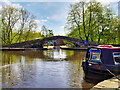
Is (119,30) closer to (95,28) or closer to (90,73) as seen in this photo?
(95,28)

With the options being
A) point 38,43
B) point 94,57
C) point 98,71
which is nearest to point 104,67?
point 98,71

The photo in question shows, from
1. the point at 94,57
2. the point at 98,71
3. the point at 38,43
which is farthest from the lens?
the point at 38,43

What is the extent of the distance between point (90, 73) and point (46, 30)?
84137 mm

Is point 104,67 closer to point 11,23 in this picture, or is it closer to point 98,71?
point 98,71

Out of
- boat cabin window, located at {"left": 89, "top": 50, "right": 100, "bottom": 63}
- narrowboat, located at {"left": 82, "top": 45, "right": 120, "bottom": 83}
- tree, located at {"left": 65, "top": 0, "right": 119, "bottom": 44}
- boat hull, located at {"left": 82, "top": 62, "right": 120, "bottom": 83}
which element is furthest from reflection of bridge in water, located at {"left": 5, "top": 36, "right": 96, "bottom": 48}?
narrowboat, located at {"left": 82, "top": 45, "right": 120, "bottom": 83}

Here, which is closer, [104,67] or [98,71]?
[104,67]

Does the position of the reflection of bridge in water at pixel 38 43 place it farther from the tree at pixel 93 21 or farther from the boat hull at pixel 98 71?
the boat hull at pixel 98 71

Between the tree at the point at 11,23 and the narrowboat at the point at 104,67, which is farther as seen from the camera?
the tree at the point at 11,23

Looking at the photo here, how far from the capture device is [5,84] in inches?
309

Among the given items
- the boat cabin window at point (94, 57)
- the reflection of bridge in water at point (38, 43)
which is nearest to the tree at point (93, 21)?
the reflection of bridge in water at point (38, 43)

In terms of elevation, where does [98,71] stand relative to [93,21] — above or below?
below

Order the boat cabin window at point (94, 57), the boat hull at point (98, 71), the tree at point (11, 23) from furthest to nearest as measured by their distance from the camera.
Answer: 1. the tree at point (11, 23)
2. the boat cabin window at point (94, 57)
3. the boat hull at point (98, 71)

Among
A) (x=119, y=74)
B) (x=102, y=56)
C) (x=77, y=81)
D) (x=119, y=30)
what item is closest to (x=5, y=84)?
(x=77, y=81)

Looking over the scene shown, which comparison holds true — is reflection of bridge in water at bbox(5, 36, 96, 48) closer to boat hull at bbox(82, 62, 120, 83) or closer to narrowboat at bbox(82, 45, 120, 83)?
boat hull at bbox(82, 62, 120, 83)
